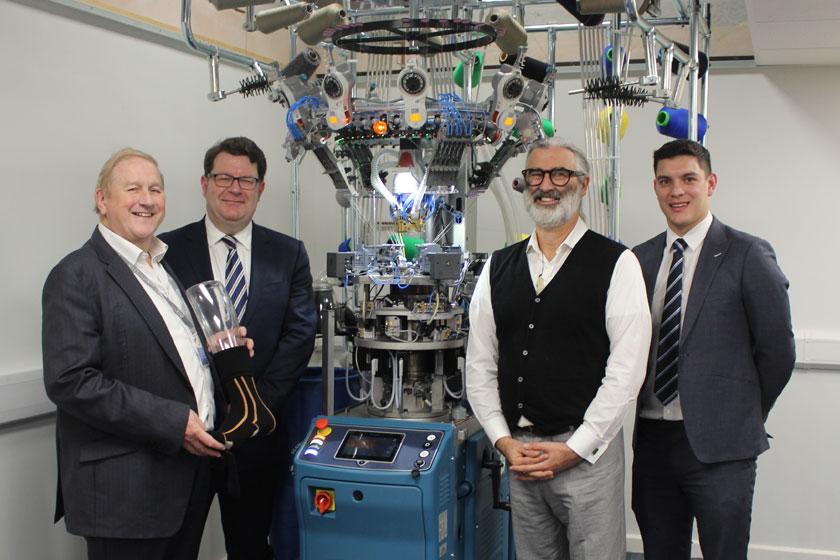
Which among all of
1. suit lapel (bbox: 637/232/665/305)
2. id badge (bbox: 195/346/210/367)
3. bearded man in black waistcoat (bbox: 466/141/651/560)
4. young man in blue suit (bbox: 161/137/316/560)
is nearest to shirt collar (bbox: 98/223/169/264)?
id badge (bbox: 195/346/210/367)

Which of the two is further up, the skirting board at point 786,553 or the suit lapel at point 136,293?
the suit lapel at point 136,293

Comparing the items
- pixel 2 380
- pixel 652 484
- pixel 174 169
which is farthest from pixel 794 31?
pixel 2 380

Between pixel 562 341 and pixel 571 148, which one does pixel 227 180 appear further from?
pixel 562 341

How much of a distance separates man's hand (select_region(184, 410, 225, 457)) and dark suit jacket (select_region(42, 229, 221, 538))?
3 cm

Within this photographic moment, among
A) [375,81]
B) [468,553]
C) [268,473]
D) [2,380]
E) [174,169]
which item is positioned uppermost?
[375,81]

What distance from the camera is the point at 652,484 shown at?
2426 mm

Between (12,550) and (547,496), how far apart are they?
5.50ft

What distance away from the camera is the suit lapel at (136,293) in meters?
2.08

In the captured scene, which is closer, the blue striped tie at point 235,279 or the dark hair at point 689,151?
the dark hair at point 689,151

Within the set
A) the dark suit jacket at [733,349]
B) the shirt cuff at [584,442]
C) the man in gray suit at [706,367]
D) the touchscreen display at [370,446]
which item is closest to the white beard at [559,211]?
the man in gray suit at [706,367]

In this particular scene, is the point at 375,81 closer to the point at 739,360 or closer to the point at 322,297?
the point at 322,297

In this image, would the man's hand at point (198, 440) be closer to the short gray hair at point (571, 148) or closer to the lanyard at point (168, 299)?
the lanyard at point (168, 299)

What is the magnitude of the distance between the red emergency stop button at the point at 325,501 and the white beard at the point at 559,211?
3.41 feet

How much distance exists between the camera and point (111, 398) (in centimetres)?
199
